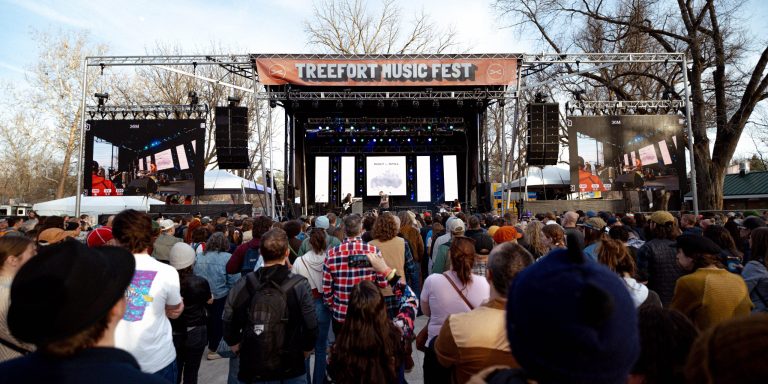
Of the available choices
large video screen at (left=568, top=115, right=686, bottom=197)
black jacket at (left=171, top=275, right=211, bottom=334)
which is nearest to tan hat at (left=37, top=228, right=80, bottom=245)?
black jacket at (left=171, top=275, right=211, bottom=334)

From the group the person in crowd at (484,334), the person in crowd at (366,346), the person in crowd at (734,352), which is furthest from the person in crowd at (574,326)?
the person in crowd at (366,346)

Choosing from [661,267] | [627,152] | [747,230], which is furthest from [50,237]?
[627,152]

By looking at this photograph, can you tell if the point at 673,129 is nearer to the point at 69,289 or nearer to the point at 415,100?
the point at 415,100

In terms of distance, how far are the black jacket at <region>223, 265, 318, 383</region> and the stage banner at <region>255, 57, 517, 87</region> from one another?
34.9 ft

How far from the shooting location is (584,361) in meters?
0.84

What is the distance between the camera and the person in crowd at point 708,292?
244cm

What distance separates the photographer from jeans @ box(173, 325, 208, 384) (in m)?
3.26

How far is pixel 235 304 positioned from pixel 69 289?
165cm

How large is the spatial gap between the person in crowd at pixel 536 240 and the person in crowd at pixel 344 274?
2.19 metres

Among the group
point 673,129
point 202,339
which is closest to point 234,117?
point 202,339

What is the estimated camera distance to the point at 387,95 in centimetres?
1380

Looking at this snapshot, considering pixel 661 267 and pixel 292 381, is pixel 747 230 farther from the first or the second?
pixel 292 381

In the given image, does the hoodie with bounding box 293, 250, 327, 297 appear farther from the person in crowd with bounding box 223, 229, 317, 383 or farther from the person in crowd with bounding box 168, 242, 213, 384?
the person in crowd with bounding box 223, 229, 317, 383

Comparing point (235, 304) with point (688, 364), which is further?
point (235, 304)
